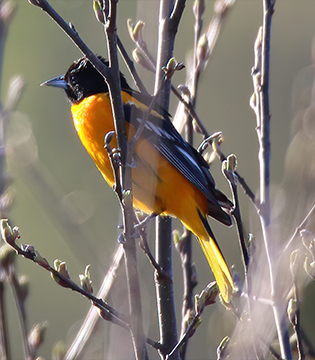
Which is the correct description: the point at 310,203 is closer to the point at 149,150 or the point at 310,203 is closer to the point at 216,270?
the point at 216,270

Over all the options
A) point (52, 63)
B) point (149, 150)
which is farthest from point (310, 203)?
point (52, 63)

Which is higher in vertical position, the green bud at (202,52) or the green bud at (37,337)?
→ the green bud at (202,52)

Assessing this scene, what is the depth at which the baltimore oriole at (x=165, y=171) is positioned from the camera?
278 centimetres

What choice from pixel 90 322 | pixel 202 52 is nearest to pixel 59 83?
pixel 202 52

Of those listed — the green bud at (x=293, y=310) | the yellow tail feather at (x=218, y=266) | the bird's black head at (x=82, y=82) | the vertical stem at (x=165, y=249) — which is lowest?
the green bud at (x=293, y=310)

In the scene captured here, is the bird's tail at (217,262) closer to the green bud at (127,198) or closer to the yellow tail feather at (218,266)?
the yellow tail feather at (218,266)

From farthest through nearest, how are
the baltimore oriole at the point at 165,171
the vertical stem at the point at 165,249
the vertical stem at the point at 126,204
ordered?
1. the baltimore oriole at the point at 165,171
2. the vertical stem at the point at 165,249
3. the vertical stem at the point at 126,204

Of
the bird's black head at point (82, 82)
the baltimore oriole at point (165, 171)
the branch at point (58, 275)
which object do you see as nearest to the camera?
the branch at point (58, 275)

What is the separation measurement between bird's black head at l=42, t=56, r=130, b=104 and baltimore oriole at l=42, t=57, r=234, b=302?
318mm

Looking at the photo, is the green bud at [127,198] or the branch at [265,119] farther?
the branch at [265,119]

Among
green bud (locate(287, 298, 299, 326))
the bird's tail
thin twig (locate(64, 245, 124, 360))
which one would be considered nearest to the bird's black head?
the bird's tail

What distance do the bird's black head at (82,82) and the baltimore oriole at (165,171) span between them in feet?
1.04

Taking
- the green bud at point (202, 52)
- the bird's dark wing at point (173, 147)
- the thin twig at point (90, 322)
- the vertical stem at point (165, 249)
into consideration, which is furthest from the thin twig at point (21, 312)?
the green bud at point (202, 52)

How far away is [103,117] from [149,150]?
34 centimetres
